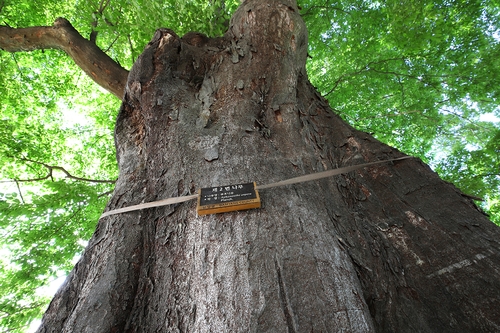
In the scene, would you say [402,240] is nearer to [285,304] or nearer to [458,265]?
[458,265]

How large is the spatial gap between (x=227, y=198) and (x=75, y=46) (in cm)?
392

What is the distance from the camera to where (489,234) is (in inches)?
61.2

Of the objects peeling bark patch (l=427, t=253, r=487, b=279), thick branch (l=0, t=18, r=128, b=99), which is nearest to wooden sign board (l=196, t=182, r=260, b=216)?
peeling bark patch (l=427, t=253, r=487, b=279)

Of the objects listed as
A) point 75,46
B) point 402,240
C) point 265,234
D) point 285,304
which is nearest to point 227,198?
point 265,234

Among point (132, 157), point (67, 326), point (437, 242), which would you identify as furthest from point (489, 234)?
point (132, 157)

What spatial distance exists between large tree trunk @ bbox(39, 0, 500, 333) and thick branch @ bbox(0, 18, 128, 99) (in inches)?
58.4

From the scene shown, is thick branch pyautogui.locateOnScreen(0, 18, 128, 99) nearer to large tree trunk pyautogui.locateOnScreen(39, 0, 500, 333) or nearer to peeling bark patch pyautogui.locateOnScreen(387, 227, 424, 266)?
large tree trunk pyautogui.locateOnScreen(39, 0, 500, 333)

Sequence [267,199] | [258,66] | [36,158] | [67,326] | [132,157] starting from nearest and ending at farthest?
1. [67,326]
2. [267,199]
3. [132,157]
4. [258,66]
5. [36,158]

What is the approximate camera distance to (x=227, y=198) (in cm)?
143

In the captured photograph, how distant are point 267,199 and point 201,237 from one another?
432 mm

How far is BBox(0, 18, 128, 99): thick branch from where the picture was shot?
362 centimetres

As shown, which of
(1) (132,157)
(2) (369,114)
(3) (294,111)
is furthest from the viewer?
(2) (369,114)

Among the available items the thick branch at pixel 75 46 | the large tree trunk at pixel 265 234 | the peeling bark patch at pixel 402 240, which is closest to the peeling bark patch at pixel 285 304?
the large tree trunk at pixel 265 234

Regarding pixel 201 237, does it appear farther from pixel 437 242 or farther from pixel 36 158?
pixel 36 158
